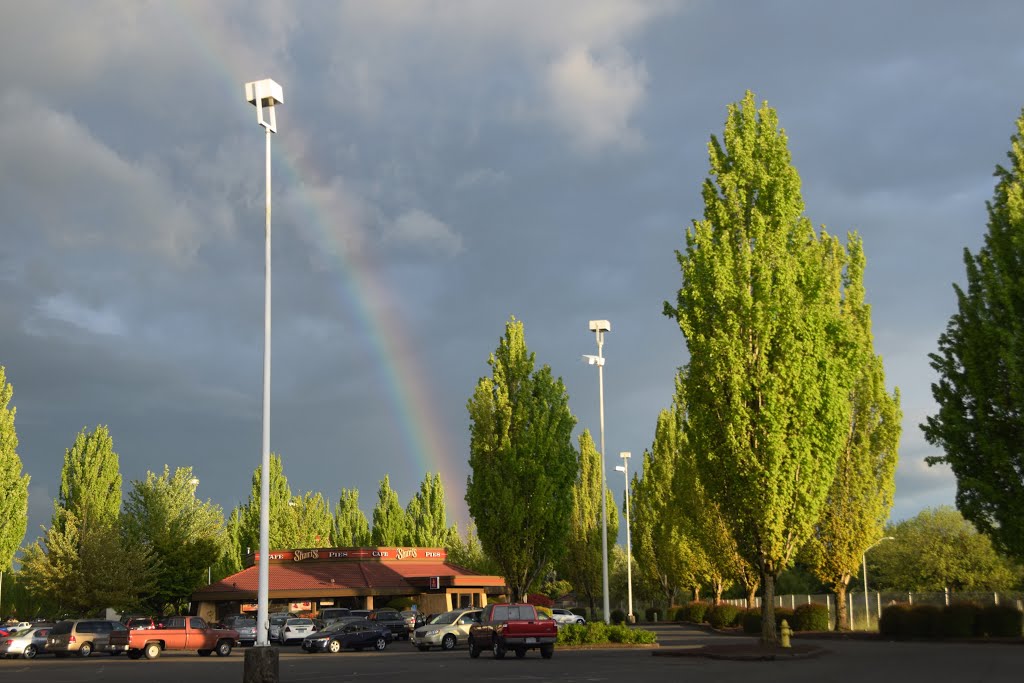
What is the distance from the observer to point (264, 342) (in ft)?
76.4

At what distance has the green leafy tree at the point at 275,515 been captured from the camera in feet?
295

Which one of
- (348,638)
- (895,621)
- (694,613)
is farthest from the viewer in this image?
(694,613)

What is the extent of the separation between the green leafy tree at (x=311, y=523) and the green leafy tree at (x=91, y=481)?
99.9 ft

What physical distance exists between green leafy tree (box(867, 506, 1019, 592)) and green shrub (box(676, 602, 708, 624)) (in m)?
17.0

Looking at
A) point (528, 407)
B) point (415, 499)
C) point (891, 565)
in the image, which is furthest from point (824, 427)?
point (415, 499)

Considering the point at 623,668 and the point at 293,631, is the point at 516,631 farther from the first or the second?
the point at 293,631

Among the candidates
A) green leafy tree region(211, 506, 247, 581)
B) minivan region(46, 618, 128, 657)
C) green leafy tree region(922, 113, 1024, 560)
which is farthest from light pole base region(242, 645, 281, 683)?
green leafy tree region(211, 506, 247, 581)

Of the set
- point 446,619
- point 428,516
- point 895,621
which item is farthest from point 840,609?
point 428,516

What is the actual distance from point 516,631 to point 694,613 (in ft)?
135

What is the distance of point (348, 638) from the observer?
45.8 metres

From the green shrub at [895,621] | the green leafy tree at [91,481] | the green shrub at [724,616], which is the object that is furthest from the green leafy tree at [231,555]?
the green shrub at [895,621]

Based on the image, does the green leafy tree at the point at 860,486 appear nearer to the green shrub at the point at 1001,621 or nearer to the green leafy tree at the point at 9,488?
the green shrub at the point at 1001,621

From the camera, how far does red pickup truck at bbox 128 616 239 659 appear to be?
43.1 metres

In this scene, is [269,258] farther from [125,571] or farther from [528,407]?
[125,571]
